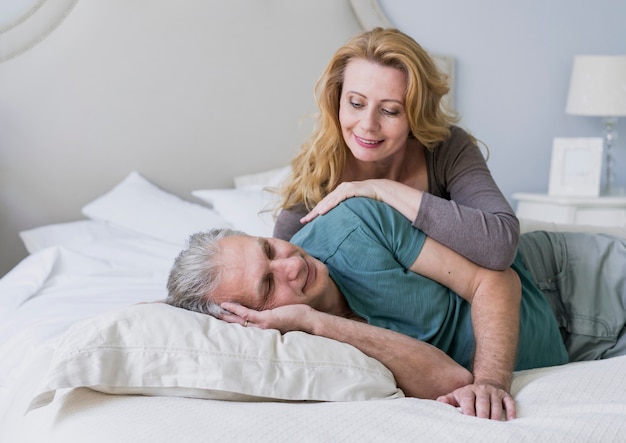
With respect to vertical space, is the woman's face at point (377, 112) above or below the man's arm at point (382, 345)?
above

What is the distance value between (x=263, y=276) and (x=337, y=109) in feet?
2.37

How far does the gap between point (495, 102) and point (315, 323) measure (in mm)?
2835

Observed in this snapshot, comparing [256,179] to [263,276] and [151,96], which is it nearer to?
[151,96]

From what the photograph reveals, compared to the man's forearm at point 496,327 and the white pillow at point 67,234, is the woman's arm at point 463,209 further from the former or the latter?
the white pillow at point 67,234

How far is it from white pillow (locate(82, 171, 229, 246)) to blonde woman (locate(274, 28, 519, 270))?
842mm

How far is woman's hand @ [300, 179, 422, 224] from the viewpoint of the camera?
1591 millimetres

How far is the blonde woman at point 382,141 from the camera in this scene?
1.81 metres

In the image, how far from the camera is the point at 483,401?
122 centimetres

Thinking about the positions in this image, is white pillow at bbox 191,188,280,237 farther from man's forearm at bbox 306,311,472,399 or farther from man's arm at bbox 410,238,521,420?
man's forearm at bbox 306,311,472,399

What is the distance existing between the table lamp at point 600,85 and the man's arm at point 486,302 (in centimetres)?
244

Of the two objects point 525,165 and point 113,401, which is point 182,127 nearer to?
point 525,165

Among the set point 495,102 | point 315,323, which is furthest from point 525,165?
point 315,323

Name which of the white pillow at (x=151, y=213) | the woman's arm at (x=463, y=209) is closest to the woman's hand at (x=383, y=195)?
the woman's arm at (x=463, y=209)

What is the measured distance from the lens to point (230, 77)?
10.8 ft
